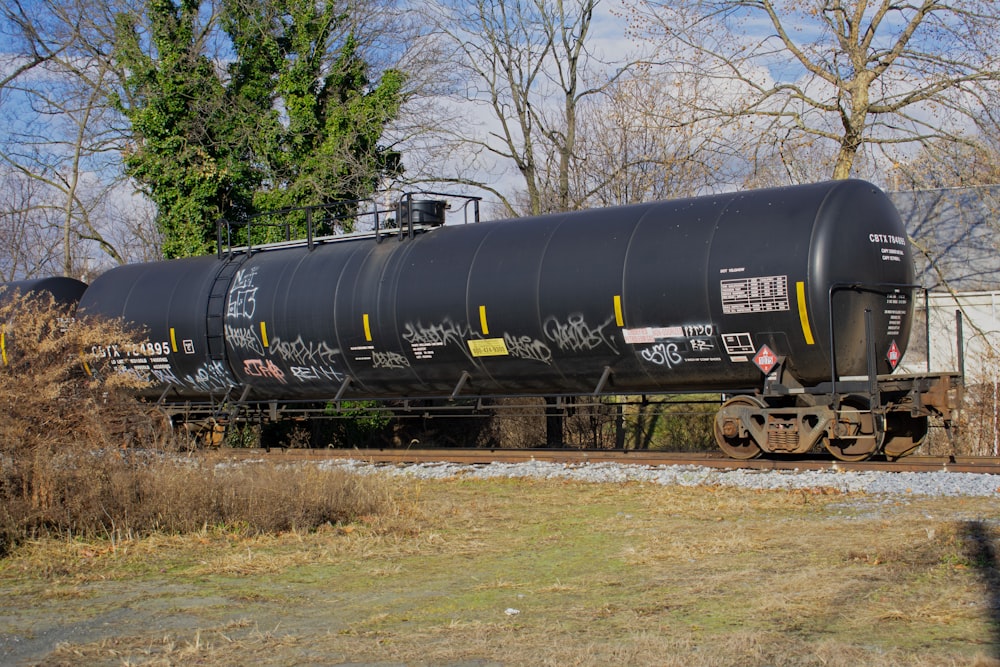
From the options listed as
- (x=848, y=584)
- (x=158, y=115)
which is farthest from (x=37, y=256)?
(x=848, y=584)

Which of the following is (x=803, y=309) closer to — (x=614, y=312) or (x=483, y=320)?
(x=614, y=312)

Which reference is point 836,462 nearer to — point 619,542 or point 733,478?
point 733,478

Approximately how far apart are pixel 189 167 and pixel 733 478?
60.4 feet

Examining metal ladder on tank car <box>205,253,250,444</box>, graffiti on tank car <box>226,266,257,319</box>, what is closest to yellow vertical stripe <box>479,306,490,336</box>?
graffiti on tank car <box>226,266,257,319</box>

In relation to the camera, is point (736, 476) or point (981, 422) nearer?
point (736, 476)

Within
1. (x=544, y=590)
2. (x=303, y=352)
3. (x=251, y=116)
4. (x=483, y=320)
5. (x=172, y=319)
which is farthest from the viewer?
(x=251, y=116)

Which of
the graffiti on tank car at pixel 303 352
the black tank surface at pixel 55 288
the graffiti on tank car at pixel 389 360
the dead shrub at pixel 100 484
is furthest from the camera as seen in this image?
the black tank surface at pixel 55 288

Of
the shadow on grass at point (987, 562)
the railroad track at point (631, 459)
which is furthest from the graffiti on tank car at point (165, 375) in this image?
the shadow on grass at point (987, 562)

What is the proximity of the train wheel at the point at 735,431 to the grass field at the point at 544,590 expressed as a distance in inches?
113

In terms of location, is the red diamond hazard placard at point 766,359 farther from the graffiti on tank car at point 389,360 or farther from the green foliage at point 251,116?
the green foliage at point 251,116

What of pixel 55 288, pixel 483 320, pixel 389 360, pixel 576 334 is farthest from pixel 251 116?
pixel 576 334

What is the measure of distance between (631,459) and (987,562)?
7.51 metres

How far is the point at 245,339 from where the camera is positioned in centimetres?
1739

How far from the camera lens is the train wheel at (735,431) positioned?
13.1 m
